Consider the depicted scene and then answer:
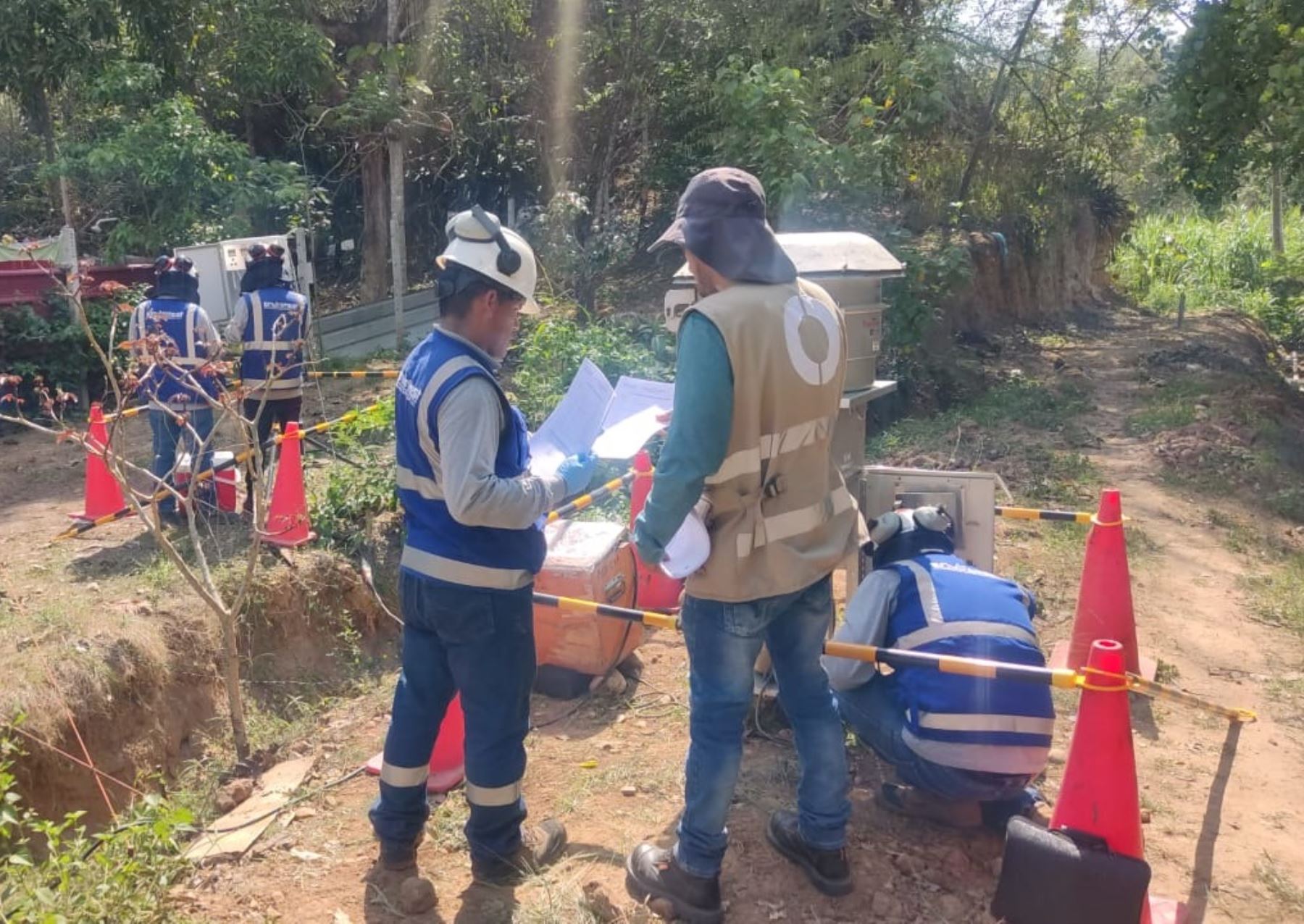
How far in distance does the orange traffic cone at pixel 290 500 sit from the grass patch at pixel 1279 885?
16.0 ft

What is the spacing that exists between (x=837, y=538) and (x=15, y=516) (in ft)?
21.5

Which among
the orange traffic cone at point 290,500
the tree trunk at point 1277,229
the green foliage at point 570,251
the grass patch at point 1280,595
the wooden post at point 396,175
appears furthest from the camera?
the tree trunk at point 1277,229

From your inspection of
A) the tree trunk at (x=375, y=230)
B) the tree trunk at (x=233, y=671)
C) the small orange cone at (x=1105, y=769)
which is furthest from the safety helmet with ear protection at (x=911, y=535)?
the tree trunk at (x=375, y=230)

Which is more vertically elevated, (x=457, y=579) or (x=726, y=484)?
(x=726, y=484)

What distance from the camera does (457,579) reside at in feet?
10.5

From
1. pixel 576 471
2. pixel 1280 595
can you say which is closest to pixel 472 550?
pixel 576 471

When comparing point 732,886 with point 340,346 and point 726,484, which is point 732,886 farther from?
point 340,346

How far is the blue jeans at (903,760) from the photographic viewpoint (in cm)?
335

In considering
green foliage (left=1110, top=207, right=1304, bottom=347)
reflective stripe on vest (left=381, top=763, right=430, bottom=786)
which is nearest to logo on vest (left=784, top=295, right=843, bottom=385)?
reflective stripe on vest (left=381, top=763, right=430, bottom=786)

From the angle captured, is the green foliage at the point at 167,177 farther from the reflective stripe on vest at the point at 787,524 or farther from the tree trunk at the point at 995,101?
the reflective stripe on vest at the point at 787,524

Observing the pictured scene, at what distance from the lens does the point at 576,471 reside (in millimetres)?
3441

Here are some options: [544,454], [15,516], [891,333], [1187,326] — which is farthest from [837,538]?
[1187,326]

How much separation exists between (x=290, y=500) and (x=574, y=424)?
3.15 meters

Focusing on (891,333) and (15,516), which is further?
(891,333)
